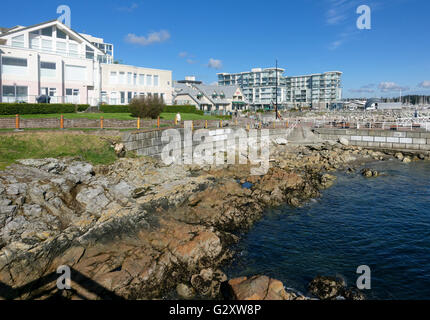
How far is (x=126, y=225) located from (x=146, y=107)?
20.7 m

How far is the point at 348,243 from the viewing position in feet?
41.6

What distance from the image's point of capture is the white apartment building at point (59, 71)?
35.3 m

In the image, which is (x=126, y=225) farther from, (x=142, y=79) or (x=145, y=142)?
(x=142, y=79)

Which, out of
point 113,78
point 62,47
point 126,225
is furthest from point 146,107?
point 126,225

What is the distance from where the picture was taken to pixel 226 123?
1469 inches

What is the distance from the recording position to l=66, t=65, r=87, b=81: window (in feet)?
133

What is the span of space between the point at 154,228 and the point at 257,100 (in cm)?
13853

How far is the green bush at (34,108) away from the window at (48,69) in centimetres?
845

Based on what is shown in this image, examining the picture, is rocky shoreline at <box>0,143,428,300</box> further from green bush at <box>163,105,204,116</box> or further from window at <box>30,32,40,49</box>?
window at <box>30,32,40,49</box>

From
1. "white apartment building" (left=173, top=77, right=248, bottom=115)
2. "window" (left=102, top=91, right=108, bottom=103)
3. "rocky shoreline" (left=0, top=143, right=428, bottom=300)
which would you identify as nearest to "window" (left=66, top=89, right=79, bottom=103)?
"window" (left=102, top=91, right=108, bottom=103)

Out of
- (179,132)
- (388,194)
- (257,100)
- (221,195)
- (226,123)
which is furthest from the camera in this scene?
(257,100)

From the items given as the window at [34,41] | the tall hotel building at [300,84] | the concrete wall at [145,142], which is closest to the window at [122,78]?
the window at [34,41]
